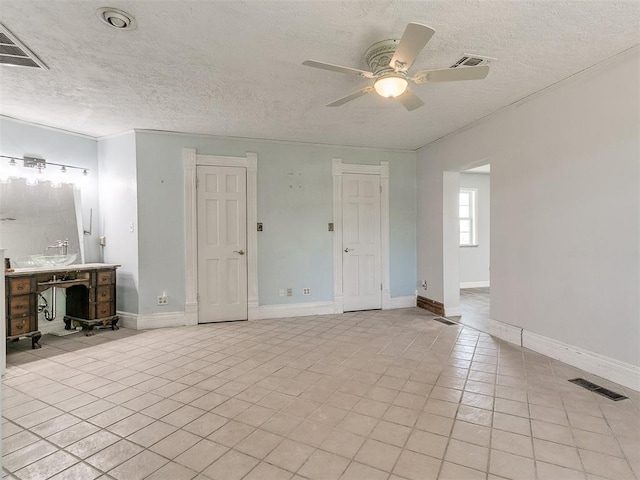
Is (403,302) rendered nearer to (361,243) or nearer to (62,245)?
(361,243)

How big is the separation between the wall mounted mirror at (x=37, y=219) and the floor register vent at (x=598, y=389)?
5.54 metres

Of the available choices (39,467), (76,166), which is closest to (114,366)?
(39,467)

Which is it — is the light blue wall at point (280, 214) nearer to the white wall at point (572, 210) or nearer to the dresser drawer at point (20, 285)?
the dresser drawer at point (20, 285)

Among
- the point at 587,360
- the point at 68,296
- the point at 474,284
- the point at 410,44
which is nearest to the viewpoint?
the point at 410,44

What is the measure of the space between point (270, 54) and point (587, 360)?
11.9 ft

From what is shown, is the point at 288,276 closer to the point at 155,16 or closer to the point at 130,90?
the point at 130,90

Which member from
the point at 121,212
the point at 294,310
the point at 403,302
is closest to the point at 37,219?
the point at 121,212

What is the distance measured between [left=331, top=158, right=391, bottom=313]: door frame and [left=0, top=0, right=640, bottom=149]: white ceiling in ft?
3.80

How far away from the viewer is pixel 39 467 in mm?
1811

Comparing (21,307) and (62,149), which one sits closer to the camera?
(21,307)

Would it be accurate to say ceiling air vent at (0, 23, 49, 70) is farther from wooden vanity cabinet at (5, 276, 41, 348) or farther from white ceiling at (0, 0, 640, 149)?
wooden vanity cabinet at (5, 276, 41, 348)

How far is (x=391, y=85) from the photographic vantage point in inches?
91.8

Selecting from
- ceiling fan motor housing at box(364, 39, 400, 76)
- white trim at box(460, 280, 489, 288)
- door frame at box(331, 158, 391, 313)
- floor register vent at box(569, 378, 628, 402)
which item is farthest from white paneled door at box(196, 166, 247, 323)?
white trim at box(460, 280, 489, 288)

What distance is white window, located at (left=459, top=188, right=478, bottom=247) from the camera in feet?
24.4
